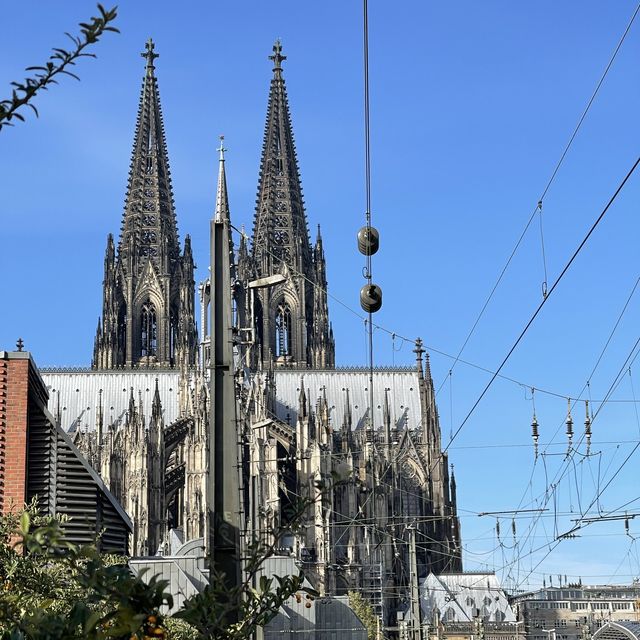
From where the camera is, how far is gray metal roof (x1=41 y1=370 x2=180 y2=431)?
8938cm

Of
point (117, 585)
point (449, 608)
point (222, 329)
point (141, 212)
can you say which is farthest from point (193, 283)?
point (117, 585)

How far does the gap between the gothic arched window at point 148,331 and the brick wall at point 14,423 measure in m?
67.8

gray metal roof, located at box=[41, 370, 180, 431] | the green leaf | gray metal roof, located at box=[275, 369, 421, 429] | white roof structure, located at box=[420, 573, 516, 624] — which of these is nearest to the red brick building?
the green leaf

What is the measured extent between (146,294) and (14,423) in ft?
223

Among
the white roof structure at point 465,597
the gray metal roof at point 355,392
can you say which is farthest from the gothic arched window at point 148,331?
the white roof structure at point 465,597

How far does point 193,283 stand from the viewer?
9338 centimetres

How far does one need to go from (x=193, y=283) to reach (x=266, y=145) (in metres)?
13.0

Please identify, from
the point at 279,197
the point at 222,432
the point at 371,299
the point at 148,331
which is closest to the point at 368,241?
the point at 371,299

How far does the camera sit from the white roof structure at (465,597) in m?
82.9

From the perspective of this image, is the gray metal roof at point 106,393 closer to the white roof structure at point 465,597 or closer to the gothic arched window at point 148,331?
the gothic arched window at point 148,331

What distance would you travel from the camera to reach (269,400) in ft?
263

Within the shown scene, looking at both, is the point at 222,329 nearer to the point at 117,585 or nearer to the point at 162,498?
the point at 117,585

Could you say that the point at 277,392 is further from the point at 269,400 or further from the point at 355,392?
the point at 269,400

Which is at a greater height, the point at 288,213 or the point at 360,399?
the point at 288,213
